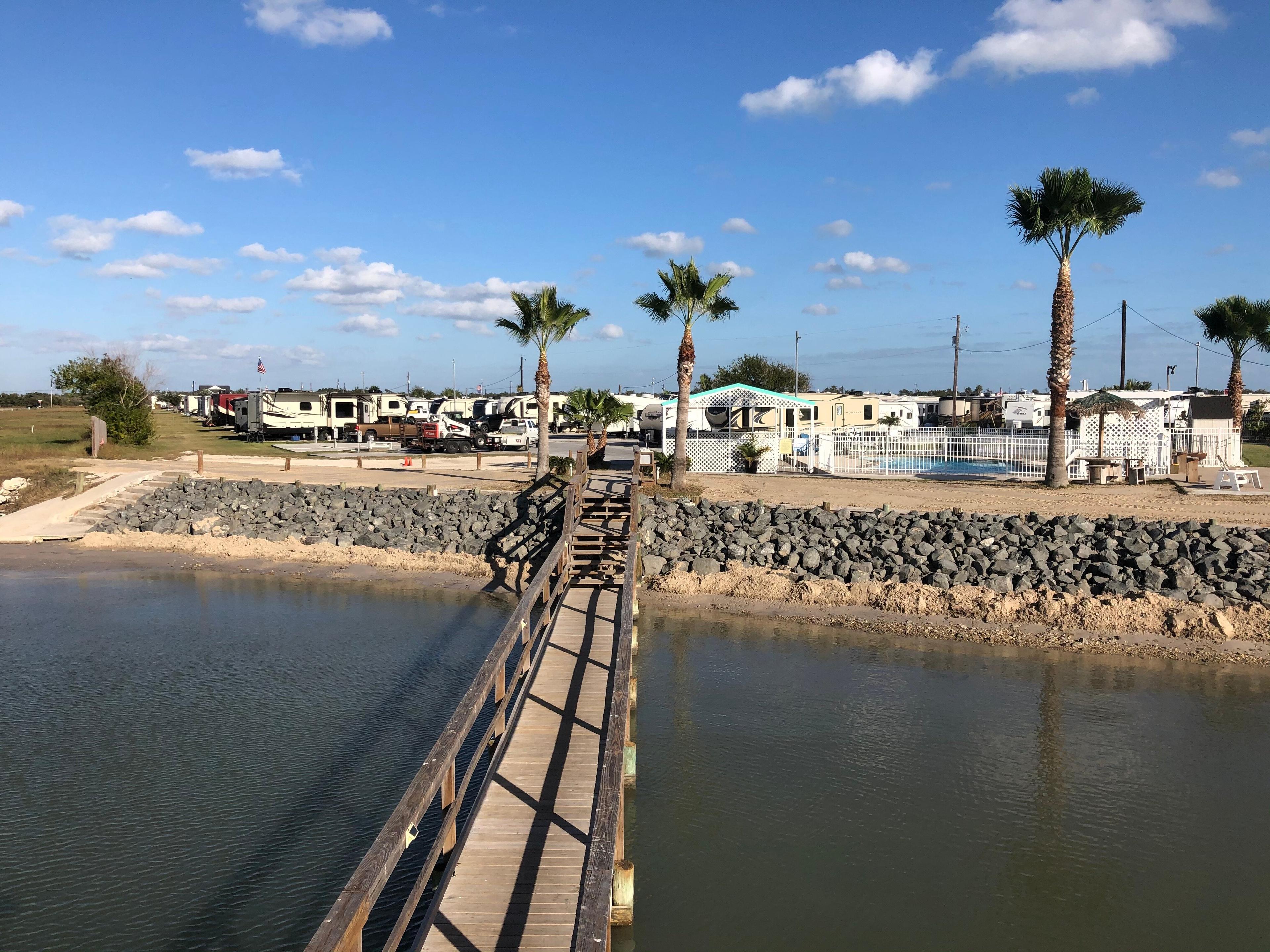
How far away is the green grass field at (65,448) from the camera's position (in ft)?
96.4

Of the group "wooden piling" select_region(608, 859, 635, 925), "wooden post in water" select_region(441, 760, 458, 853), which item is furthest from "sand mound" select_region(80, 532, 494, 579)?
"wooden piling" select_region(608, 859, 635, 925)

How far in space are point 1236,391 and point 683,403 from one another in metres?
22.9

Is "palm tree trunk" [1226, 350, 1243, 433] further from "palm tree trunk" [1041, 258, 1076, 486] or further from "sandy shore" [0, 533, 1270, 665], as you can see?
"sandy shore" [0, 533, 1270, 665]

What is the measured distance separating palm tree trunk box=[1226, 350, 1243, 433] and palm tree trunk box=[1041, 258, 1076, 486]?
468 inches

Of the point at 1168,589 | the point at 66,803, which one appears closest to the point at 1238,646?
the point at 1168,589

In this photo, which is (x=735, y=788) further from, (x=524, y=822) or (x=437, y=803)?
(x=524, y=822)

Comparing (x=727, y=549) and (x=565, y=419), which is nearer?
(x=727, y=549)

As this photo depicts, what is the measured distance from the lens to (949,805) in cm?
992

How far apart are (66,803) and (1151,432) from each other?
3059 cm

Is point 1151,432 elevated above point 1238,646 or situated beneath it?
elevated above

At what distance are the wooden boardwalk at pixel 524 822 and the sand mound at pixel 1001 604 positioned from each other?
758cm

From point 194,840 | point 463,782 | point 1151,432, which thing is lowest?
point 194,840

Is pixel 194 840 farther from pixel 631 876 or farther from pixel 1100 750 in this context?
pixel 1100 750

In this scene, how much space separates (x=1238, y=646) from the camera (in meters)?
15.5
